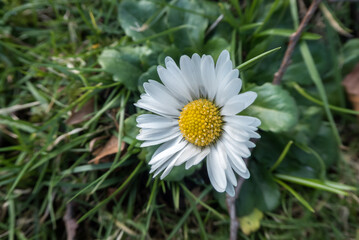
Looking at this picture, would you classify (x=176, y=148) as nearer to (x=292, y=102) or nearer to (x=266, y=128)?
(x=266, y=128)

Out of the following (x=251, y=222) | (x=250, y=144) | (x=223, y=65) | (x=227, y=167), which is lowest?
(x=251, y=222)

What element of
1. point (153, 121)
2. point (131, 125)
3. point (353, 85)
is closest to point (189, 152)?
point (153, 121)

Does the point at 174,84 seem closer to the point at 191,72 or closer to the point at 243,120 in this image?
the point at 191,72

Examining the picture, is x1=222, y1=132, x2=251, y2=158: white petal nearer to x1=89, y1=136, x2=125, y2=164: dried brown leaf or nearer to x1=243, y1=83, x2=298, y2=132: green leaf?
x1=243, y1=83, x2=298, y2=132: green leaf

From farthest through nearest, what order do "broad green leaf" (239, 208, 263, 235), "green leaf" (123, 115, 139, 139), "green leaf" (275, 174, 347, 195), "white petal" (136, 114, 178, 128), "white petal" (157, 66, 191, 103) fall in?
1. "broad green leaf" (239, 208, 263, 235)
2. "green leaf" (123, 115, 139, 139)
3. "green leaf" (275, 174, 347, 195)
4. "white petal" (136, 114, 178, 128)
5. "white petal" (157, 66, 191, 103)

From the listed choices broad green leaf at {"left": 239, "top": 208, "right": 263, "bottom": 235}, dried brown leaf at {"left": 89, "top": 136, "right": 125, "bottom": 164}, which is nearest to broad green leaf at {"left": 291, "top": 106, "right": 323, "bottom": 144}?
broad green leaf at {"left": 239, "top": 208, "right": 263, "bottom": 235}

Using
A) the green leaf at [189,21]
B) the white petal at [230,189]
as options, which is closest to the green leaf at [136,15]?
the green leaf at [189,21]

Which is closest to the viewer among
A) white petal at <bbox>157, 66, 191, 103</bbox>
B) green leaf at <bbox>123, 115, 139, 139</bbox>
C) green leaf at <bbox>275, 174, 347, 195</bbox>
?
white petal at <bbox>157, 66, 191, 103</bbox>
